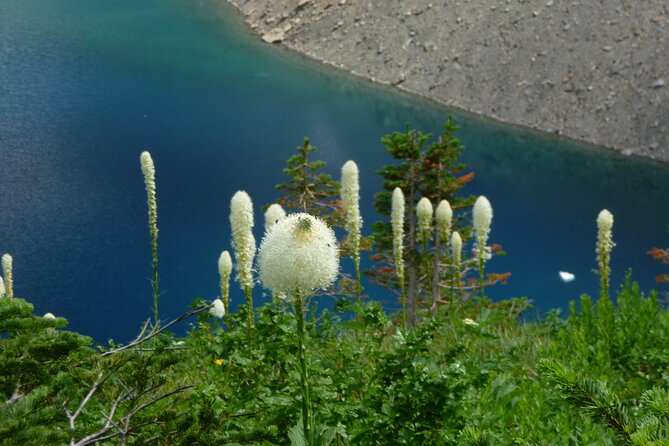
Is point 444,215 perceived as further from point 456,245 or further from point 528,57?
point 528,57

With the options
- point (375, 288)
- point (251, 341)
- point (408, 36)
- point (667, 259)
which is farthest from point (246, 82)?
point (251, 341)

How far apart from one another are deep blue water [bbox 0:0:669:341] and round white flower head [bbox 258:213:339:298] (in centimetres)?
1207

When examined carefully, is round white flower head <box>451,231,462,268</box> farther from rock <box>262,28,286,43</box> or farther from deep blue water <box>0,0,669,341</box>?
rock <box>262,28,286,43</box>

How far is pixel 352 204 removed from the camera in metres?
10.0

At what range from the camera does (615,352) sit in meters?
7.09

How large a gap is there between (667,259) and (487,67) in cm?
3872

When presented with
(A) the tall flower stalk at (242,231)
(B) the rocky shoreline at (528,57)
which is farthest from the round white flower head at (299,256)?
(B) the rocky shoreline at (528,57)

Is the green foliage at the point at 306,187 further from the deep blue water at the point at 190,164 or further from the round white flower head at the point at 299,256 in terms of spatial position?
the round white flower head at the point at 299,256

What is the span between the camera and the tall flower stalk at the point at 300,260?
361 centimetres

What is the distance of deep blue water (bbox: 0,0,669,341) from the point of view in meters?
27.6

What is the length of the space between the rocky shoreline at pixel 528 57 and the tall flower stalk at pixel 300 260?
46.8 m

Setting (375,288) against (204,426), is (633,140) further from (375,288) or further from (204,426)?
(204,426)

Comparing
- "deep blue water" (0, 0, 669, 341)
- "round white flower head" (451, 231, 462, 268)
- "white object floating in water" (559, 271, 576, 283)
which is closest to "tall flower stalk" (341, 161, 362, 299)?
"round white flower head" (451, 231, 462, 268)

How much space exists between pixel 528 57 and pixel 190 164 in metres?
28.7
